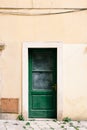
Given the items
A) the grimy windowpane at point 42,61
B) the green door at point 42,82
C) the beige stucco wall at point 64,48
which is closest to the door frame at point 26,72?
the beige stucco wall at point 64,48

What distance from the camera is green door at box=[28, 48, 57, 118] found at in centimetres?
1310

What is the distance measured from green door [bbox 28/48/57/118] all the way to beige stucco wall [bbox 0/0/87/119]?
41cm

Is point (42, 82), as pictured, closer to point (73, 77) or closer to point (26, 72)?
point (26, 72)

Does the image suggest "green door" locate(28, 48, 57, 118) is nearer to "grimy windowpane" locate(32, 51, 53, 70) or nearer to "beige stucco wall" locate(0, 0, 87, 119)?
"grimy windowpane" locate(32, 51, 53, 70)

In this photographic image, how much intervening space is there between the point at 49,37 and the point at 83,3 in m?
1.46

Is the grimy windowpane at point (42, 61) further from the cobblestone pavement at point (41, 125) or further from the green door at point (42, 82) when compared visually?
the cobblestone pavement at point (41, 125)

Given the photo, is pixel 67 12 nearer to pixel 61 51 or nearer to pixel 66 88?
pixel 61 51

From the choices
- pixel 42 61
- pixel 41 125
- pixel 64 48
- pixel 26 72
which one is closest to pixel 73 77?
pixel 64 48

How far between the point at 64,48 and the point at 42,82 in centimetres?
130

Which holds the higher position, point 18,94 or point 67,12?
point 67,12

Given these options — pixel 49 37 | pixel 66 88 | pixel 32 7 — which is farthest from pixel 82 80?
pixel 32 7

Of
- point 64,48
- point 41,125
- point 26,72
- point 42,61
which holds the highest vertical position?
point 64,48

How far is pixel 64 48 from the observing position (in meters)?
12.8

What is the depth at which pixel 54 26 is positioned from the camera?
1284 cm
